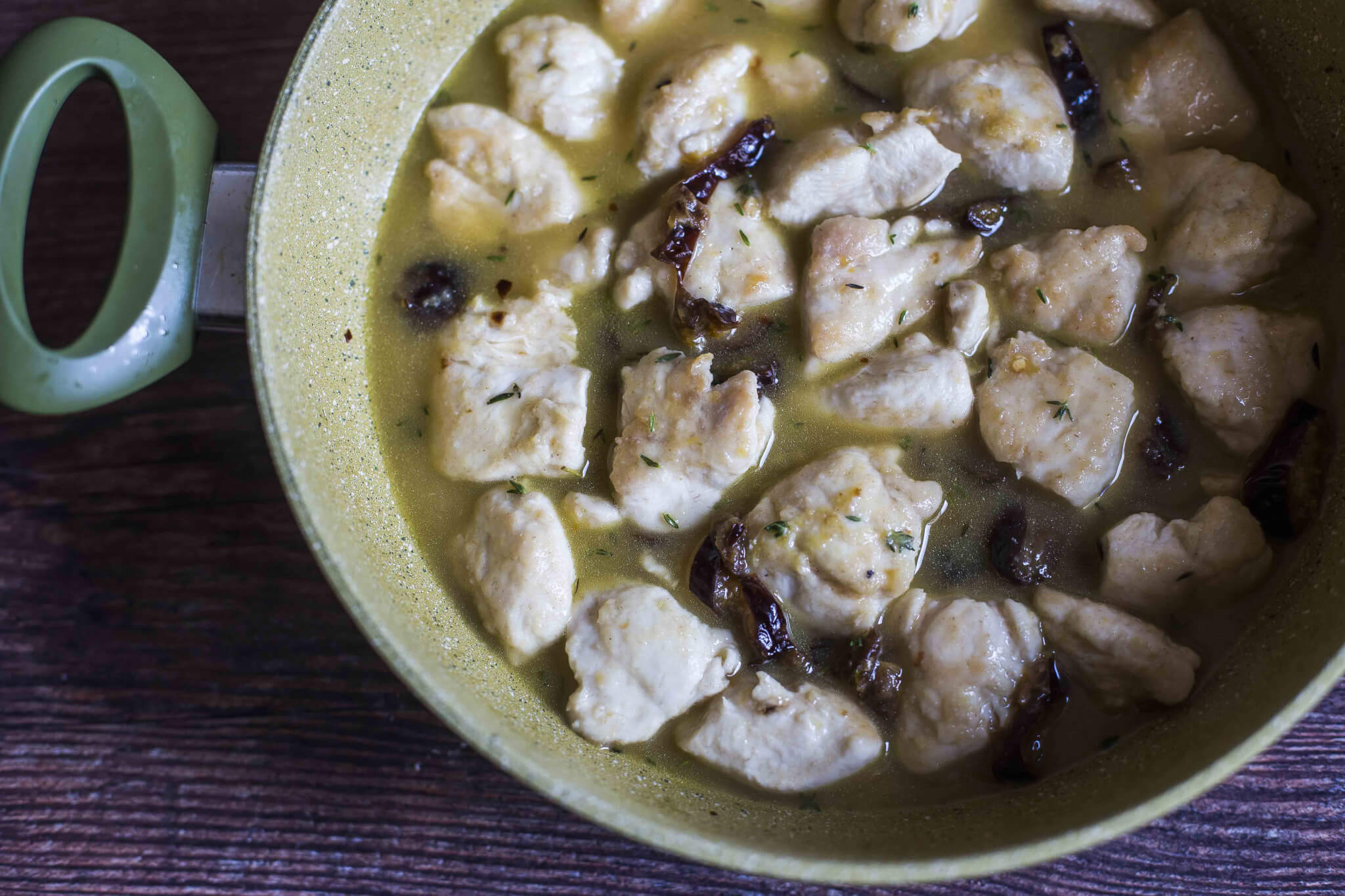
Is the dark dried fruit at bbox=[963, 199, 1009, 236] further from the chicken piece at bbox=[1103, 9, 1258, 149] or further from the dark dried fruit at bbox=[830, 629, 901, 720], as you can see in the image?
the dark dried fruit at bbox=[830, 629, 901, 720]

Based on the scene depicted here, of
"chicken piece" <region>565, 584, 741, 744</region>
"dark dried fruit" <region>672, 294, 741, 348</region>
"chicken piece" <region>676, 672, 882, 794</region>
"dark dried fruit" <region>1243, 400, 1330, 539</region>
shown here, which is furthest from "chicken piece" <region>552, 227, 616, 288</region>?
"dark dried fruit" <region>1243, 400, 1330, 539</region>

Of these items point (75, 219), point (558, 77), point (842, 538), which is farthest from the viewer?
point (75, 219)

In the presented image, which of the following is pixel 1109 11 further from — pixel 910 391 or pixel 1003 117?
pixel 910 391

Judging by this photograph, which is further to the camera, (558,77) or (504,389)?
(558,77)

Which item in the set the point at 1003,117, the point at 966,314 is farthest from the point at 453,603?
the point at 1003,117

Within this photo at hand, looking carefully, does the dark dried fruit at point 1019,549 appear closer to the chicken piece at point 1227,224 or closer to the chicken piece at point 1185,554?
the chicken piece at point 1185,554
